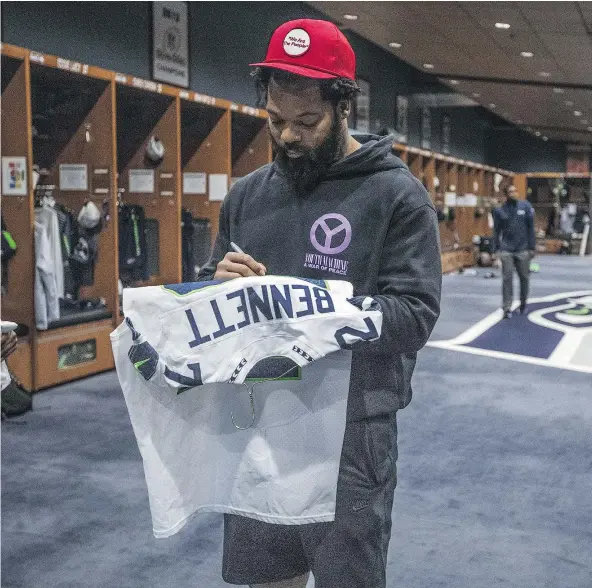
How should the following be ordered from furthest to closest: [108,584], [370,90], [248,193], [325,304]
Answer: [370,90] < [108,584] < [248,193] < [325,304]

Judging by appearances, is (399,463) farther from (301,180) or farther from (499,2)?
(499,2)

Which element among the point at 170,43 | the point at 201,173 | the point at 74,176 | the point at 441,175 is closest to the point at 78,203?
the point at 74,176

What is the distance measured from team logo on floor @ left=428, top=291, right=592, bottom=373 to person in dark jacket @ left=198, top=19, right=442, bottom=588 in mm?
5475

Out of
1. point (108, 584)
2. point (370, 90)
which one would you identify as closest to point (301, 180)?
point (108, 584)

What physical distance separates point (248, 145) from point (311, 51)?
7.97m

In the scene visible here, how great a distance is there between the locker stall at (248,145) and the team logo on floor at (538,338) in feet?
9.58

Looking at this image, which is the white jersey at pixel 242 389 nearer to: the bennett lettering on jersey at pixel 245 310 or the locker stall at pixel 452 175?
the bennett lettering on jersey at pixel 245 310

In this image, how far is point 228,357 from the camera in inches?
61.2

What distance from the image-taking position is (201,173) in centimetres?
830

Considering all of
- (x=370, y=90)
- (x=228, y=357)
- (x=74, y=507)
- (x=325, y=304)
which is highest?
(x=370, y=90)

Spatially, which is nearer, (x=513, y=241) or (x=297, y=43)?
(x=297, y=43)

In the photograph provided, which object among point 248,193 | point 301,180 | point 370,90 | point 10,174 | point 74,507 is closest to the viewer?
point 301,180

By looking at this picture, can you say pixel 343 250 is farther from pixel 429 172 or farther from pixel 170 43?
pixel 429 172

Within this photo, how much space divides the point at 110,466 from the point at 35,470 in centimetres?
36
